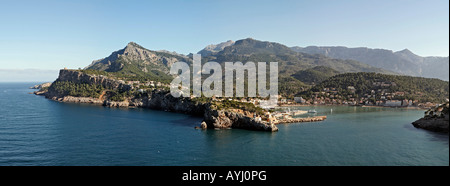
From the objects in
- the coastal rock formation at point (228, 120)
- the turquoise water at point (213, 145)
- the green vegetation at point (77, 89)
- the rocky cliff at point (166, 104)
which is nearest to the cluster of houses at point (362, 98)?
the rocky cliff at point (166, 104)

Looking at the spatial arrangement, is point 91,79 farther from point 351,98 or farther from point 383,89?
point 383,89

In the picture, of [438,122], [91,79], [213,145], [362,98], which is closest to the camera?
[213,145]

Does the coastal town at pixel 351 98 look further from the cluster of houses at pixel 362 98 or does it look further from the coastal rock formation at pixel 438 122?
the coastal rock formation at pixel 438 122

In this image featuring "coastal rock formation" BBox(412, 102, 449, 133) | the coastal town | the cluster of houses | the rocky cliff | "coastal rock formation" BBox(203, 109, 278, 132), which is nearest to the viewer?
"coastal rock formation" BBox(412, 102, 449, 133)

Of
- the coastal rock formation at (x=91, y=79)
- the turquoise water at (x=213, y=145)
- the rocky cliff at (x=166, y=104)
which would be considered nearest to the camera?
the turquoise water at (x=213, y=145)

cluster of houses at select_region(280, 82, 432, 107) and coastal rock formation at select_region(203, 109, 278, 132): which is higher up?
cluster of houses at select_region(280, 82, 432, 107)

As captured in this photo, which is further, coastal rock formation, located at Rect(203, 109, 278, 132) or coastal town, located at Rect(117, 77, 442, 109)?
coastal town, located at Rect(117, 77, 442, 109)

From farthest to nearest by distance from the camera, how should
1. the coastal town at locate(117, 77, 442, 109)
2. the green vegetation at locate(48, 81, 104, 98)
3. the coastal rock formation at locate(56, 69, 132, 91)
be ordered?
the coastal rock formation at locate(56, 69, 132, 91), the green vegetation at locate(48, 81, 104, 98), the coastal town at locate(117, 77, 442, 109)

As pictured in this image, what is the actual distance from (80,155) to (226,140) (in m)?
25.8

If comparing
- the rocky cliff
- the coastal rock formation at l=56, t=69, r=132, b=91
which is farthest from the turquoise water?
the coastal rock formation at l=56, t=69, r=132, b=91

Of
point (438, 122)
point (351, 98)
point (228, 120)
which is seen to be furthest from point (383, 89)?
point (228, 120)

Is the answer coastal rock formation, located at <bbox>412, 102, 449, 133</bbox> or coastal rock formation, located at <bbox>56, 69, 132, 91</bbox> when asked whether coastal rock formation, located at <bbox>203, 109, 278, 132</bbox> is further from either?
coastal rock formation, located at <bbox>56, 69, 132, 91</bbox>

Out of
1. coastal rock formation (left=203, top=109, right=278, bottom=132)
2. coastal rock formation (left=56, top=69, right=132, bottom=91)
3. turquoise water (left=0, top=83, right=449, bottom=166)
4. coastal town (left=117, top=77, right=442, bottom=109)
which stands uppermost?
coastal rock formation (left=56, top=69, right=132, bottom=91)
